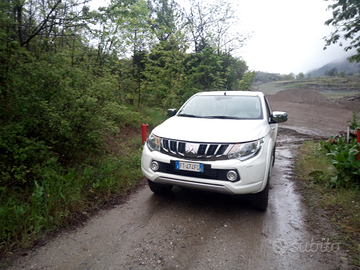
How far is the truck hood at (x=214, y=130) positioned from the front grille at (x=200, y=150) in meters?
0.07

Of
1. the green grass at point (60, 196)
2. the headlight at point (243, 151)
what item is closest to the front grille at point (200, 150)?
the headlight at point (243, 151)

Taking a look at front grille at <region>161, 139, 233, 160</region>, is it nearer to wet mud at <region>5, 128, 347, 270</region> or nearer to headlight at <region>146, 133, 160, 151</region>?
headlight at <region>146, 133, 160, 151</region>

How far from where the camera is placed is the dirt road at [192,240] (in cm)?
261

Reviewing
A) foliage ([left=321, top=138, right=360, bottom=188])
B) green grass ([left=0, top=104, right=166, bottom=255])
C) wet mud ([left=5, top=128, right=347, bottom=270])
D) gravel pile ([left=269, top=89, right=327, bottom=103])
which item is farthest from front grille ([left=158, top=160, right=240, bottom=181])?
gravel pile ([left=269, top=89, right=327, bottom=103])

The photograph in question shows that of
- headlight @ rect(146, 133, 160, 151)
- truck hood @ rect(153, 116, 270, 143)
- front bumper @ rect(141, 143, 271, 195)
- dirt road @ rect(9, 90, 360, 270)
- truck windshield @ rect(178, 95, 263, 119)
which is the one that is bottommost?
dirt road @ rect(9, 90, 360, 270)

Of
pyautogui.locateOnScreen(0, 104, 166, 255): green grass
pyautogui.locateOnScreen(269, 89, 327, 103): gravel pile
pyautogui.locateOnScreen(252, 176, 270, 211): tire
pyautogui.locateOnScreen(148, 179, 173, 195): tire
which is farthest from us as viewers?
pyautogui.locateOnScreen(269, 89, 327, 103): gravel pile

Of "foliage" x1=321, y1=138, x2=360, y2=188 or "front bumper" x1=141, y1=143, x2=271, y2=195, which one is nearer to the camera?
"front bumper" x1=141, y1=143, x2=271, y2=195

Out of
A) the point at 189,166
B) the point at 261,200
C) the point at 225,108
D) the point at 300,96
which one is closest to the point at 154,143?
the point at 189,166

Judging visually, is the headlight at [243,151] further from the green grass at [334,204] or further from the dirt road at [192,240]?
the green grass at [334,204]

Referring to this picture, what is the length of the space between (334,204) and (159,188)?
2.75 meters

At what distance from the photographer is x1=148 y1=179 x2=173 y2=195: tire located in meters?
4.14

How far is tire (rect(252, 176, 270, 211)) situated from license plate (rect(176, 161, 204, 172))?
37.0 inches

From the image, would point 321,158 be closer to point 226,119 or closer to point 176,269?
point 226,119

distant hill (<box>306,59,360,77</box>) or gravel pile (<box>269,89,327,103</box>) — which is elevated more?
distant hill (<box>306,59,360,77</box>)
